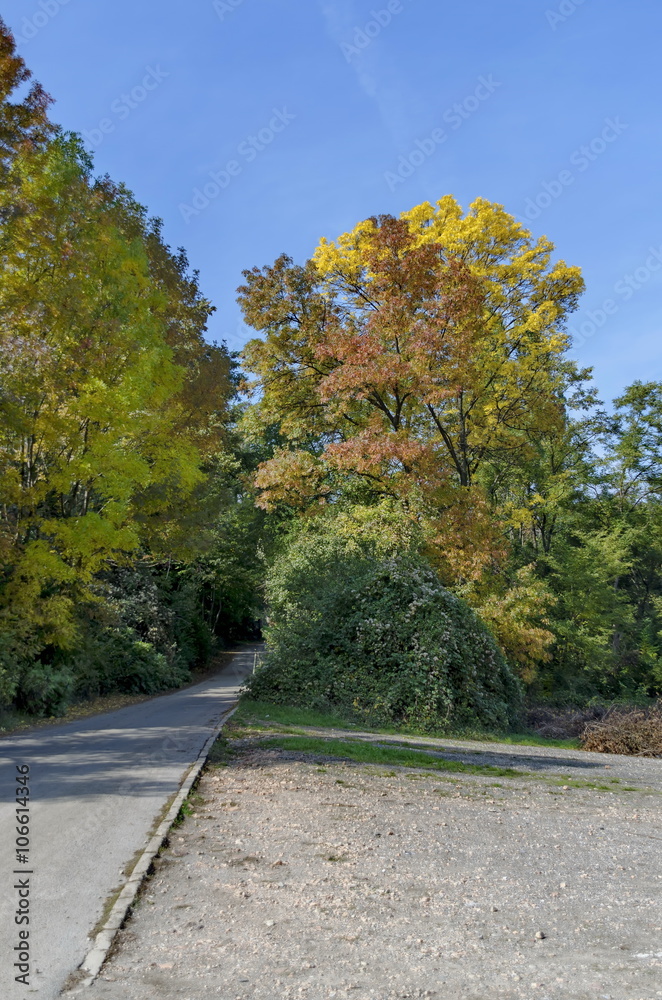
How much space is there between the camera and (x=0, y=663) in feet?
42.2

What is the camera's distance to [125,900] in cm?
423

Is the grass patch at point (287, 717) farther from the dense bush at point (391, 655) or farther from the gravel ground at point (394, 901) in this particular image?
the gravel ground at point (394, 901)

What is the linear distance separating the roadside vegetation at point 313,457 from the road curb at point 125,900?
7.68 meters

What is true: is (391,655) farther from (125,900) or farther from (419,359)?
(125,900)

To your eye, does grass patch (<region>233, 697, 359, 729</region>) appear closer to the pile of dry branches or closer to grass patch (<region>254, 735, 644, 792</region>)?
grass patch (<region>254, 735, 644, 792</region>)


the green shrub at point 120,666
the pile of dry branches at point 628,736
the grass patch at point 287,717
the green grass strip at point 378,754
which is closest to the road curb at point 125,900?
the green grass strip at point 378,754

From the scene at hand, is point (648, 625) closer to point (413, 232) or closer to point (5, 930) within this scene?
point (413, 232)

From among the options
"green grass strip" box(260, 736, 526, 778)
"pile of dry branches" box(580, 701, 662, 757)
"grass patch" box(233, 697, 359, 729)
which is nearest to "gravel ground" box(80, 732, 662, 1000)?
"green grass strip" box(260, 736, 526, 778)

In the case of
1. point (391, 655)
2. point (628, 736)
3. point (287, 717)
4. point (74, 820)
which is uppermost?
point (391, 655)

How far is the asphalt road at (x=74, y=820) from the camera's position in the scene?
3693 millimetres

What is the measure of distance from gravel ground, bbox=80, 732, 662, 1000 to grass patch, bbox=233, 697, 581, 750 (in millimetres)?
5810

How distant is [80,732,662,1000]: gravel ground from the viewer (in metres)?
3.37

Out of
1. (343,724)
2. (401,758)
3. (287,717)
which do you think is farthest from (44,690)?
(401,758)

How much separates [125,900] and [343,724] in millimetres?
10016
